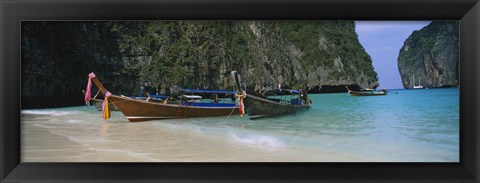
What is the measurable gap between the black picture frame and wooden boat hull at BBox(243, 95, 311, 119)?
2.23 m

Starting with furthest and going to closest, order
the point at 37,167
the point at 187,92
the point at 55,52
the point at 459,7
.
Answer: the point at 187,92 < the point at 55,52 < the point at 37,167 < the point at 459,7

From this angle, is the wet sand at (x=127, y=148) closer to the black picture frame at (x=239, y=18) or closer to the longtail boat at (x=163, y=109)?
the black picture frame at (x=239, y=18)

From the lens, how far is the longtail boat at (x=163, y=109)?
→ 492 centimetres

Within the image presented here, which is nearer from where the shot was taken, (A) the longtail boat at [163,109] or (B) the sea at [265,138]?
(B) the sea at [265,138]

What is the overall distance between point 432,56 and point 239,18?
2417 millimetres

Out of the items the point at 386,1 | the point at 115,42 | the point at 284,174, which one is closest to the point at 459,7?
the point at 386,1

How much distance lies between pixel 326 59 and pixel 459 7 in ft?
7.38

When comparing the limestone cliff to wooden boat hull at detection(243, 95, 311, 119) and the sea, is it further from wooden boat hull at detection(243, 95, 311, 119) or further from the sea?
wooden boat hull at detection(243, 95, 311, 119)

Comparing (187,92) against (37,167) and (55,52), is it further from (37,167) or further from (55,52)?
(37,167)

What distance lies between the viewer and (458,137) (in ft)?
9.10

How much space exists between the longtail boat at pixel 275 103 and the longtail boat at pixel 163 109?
272mm

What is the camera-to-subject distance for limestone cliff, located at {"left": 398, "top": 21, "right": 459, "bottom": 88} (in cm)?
296

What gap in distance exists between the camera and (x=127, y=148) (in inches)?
125

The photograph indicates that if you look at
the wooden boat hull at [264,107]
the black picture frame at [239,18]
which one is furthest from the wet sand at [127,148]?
the wooden boat hull at [264,107]
